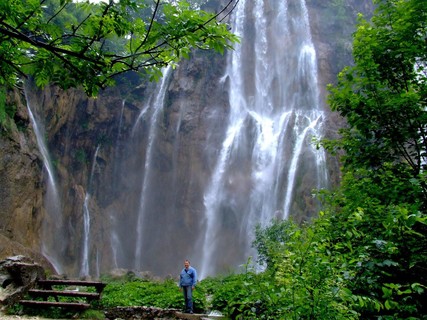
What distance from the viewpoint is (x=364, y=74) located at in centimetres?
547

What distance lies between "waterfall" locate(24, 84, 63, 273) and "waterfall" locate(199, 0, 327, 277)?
10633 mm

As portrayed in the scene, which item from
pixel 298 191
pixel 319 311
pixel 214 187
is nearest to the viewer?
pixel 319 311

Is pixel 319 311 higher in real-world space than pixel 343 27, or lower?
lower

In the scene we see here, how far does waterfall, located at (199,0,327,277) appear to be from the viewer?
2914 cm

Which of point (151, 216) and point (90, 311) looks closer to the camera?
point (90, 311)

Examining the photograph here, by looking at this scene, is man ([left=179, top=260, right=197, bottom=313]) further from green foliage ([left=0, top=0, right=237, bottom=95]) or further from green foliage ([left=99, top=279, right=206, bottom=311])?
green foliage ([left=0, top=0, right=237, bottom=95])

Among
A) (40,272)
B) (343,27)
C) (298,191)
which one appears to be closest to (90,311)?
(40,272)

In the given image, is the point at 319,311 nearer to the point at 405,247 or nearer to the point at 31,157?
the point at 405,247

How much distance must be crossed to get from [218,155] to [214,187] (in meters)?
2.82

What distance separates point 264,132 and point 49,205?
57.4ft

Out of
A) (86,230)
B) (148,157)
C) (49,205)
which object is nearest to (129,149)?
(148,157)

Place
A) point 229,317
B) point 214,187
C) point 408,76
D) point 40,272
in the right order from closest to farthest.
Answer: point 408,76, point 229,317, point 40,272, point 214,187

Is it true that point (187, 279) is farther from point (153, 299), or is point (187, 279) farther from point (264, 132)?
point (264, 132)

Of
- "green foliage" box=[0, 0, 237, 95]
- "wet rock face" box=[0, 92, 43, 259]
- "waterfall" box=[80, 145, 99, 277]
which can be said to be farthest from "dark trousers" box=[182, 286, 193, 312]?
"waterfall" box=[80, 145, 99, 277]
